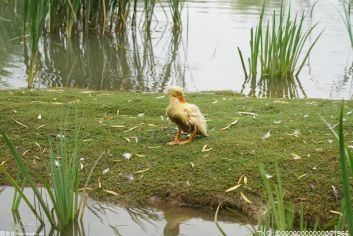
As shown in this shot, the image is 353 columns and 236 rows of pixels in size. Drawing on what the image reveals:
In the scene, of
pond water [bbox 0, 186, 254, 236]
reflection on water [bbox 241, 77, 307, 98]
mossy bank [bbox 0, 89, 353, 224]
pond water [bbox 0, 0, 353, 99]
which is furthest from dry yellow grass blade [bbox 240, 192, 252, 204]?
pond water [bbox 0, 0, 353, 99]

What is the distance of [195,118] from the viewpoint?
4121mm

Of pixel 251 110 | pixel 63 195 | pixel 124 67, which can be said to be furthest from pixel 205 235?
pixel 124 67

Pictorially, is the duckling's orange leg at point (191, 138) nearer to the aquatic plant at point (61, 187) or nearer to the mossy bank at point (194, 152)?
the mossy bank at point (194, 152)

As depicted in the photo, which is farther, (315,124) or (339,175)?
(315,124)

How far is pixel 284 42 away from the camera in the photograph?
24.4 feet

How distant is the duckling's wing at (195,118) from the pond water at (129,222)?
2.24 ft

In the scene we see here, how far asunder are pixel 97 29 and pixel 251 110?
5962 millimetres


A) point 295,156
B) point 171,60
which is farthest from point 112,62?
point 295,156

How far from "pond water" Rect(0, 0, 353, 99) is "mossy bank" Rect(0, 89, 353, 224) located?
8.38ft

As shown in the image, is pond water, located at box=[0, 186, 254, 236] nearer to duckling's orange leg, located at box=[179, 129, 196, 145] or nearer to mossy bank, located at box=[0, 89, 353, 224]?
mossy bank, located at box=[0, 89, 353, 224]

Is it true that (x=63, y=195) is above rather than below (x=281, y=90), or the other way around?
above

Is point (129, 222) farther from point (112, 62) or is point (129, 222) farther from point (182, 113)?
point (112, 62)

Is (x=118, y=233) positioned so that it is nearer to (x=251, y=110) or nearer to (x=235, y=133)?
(x=235, y=133)

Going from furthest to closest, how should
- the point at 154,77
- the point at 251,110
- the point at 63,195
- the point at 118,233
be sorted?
the point at 154,77, the point at 251,110, the point at 118,233, the point at 63,195
